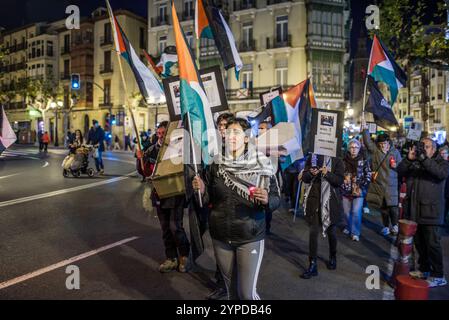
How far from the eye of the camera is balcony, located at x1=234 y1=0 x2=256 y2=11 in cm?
3209

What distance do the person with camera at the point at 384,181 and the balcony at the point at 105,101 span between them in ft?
126

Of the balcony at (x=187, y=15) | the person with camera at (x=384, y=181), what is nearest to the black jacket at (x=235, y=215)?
the person with camera at (x=384, y=181)

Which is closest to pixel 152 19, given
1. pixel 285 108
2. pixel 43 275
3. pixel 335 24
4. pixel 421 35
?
pixel 335 24

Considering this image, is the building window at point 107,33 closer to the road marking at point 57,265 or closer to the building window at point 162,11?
the building window at point 162,11

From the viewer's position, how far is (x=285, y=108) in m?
7.80

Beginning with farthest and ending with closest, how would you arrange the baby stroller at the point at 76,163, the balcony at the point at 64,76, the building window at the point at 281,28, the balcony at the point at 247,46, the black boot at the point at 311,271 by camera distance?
the balcony at the point at 64,76, the balcony at the point at 247,46, the building window at the point at 281,28, the baby stroller at the point at 76,163, the black boot at the point at 311,271

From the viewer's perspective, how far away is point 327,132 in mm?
5391

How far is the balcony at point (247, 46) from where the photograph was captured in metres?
32.3

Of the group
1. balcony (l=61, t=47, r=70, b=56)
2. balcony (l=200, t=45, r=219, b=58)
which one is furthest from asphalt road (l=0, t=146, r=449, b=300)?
balcony (l=61, t=47, r=70, b=56)

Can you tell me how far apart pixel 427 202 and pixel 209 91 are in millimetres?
3110

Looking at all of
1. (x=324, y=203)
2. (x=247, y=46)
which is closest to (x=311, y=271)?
(x=324, y=203)

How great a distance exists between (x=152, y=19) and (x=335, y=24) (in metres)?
18.6

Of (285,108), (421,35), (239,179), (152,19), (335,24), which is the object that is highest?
(152,19)

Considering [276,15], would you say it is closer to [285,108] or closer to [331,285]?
[285,108]
